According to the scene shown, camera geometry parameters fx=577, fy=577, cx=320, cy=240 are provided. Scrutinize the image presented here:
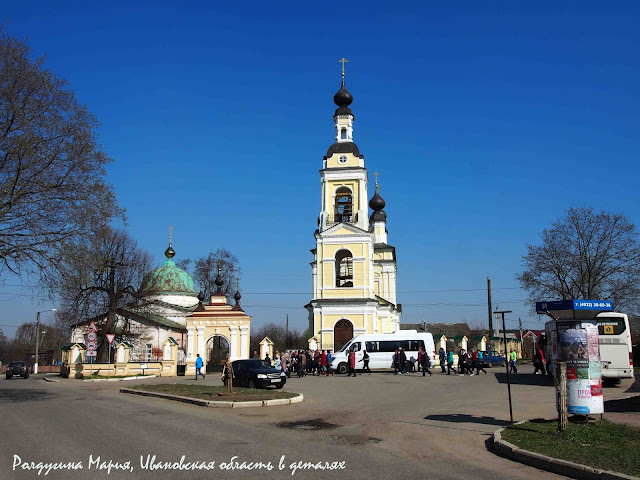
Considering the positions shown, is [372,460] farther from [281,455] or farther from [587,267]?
[587,267]

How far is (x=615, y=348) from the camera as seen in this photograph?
22.6m

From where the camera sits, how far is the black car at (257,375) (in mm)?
23516

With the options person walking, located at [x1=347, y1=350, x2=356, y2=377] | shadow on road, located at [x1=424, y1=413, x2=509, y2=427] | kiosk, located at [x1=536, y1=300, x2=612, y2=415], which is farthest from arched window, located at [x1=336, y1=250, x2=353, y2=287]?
kiosk, located at [x1=536, y1=300, x2=612, y2=415]

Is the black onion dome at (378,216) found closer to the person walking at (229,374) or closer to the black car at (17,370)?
the black car at (17,370)

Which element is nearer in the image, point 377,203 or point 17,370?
point 17,370

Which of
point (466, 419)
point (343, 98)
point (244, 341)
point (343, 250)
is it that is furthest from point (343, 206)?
point (466, 419)

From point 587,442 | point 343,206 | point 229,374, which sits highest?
point 343,206

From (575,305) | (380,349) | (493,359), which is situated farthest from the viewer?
(493,359)

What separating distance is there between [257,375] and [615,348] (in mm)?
14186

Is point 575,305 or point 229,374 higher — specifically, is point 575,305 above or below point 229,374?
above

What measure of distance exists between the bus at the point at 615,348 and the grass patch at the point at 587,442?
38.1ft

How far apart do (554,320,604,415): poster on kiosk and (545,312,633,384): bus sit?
11046 mm

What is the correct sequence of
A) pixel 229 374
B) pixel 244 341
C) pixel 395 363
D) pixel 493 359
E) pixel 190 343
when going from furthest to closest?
1. pixel 493 359
2. pixel 190 343
3. pixel 244 341
4. pixel 395 363
5. pixel 229 374

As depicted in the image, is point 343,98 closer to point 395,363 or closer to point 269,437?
point 395,363
